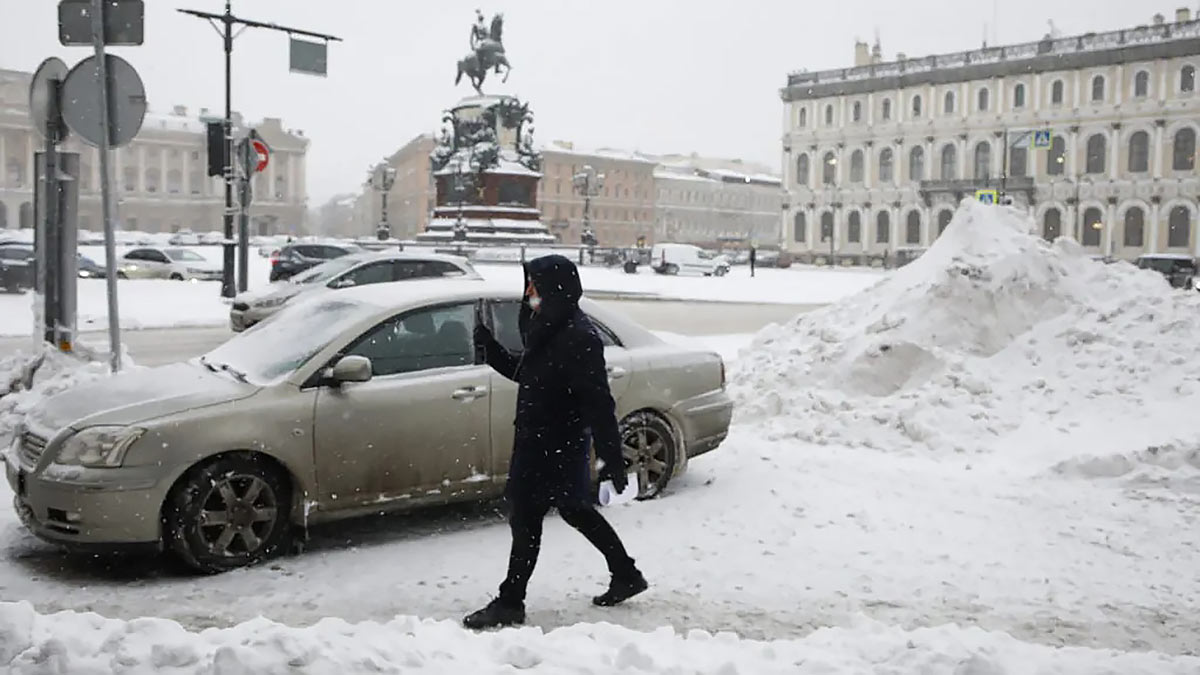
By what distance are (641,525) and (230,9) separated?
62.0 feet

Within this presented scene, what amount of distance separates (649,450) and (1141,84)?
260ft

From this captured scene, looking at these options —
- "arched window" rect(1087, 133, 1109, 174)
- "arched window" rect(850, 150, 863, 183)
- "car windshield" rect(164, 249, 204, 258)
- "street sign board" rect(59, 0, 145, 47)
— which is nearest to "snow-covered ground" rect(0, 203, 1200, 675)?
"street sign board" rect(59, 0, 145, 47)

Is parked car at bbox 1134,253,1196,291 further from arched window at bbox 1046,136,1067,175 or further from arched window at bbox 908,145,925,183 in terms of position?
arched window at bbox 908,145,925,183

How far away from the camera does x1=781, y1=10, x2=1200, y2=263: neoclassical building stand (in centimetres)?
7325

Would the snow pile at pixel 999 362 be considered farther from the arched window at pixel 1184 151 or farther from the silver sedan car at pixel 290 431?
the arched window at pixel 1184 151

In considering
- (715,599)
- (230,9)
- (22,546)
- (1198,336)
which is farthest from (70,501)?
(230,9)

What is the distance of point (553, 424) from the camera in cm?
472

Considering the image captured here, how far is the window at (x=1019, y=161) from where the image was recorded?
7956 cm

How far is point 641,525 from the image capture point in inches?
256

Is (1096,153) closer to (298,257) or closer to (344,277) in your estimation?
(298,257)

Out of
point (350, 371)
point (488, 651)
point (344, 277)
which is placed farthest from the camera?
point (344, 277)

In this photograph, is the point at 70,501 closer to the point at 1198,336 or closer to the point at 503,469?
the point at 503,469

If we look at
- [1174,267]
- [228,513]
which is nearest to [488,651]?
[228,513]

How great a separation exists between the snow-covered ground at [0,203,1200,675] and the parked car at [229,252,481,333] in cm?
711
